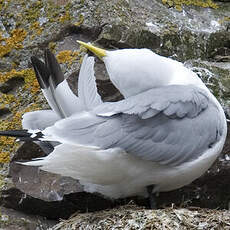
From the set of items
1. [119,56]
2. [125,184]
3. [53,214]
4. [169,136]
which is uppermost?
[119,56]

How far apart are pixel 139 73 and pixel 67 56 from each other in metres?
0.58

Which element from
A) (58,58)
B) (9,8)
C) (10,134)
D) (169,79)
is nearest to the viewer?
(10,134)

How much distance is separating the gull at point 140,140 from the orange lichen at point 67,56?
0.54m

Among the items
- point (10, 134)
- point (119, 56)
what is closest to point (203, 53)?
point (119, 56)

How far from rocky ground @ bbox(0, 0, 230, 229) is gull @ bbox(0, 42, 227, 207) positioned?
15 cm

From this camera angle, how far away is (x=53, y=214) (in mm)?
3494

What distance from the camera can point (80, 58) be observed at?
3.73 m

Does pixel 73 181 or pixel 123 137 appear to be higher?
pixel 123 137

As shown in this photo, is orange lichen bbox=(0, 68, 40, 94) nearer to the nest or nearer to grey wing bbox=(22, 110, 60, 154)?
grey wing bbox=(22, 110, 60, 154)

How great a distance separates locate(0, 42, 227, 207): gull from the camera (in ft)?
9.93

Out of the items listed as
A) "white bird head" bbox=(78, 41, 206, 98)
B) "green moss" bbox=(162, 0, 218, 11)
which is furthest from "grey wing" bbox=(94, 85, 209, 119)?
"green moss" bbox=(162, 0, 218, 11)

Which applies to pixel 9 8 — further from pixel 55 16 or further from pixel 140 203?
pixel 140 203

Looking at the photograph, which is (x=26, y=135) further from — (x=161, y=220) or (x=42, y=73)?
(x=161, y=220)

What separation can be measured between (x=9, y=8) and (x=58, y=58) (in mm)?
539
